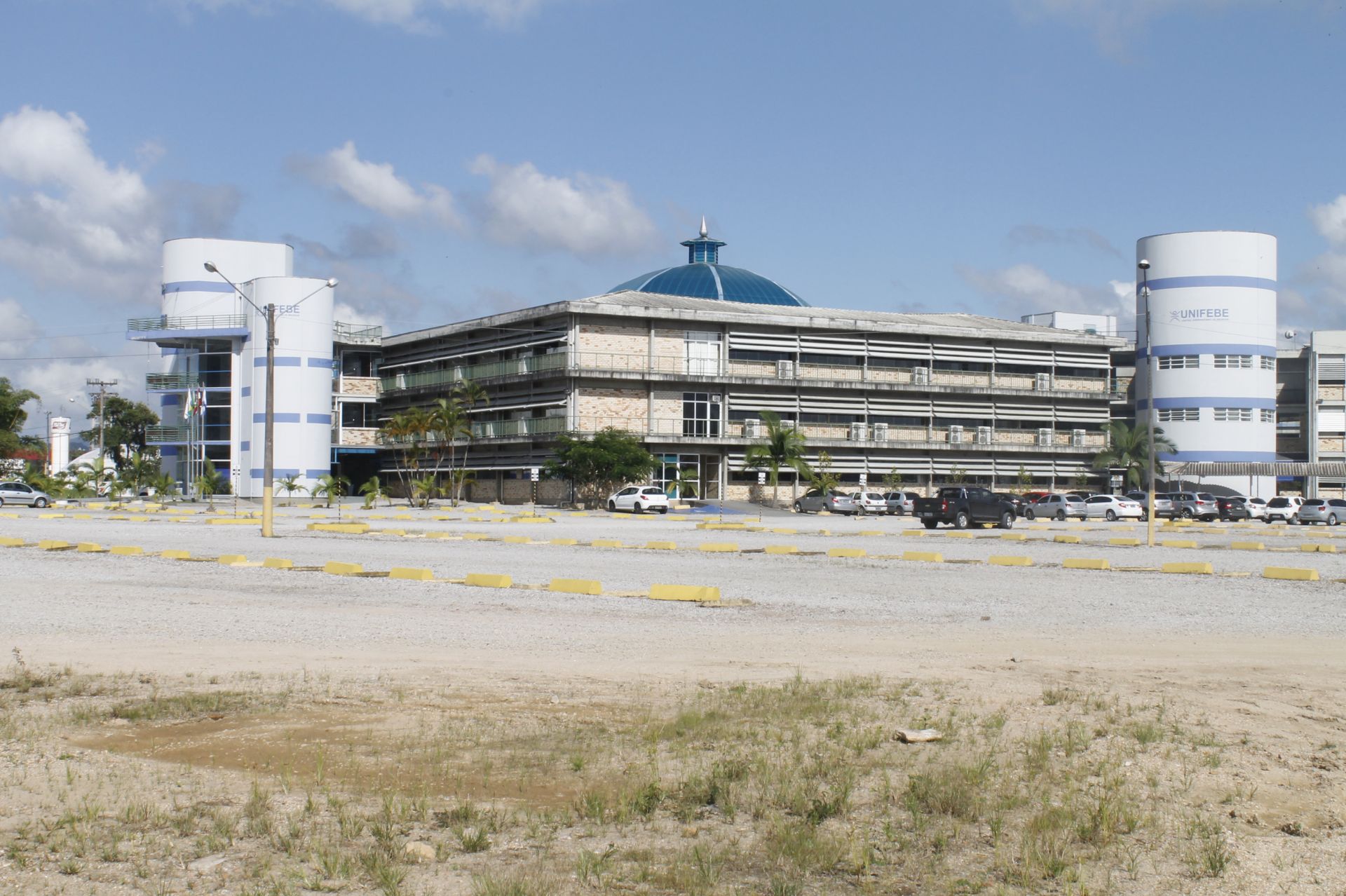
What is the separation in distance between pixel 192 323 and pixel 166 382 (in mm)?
5975

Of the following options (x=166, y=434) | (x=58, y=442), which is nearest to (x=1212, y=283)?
(x=166, y=434)

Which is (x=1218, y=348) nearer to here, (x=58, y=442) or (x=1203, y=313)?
(x=1203, y=313)

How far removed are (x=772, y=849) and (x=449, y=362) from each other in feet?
283

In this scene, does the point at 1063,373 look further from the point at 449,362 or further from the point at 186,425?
the point at 186,425

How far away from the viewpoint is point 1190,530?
49.6 meters

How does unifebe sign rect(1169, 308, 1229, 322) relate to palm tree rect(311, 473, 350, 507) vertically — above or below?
above

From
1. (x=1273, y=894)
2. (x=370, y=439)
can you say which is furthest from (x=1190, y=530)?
(x=370, y=439)

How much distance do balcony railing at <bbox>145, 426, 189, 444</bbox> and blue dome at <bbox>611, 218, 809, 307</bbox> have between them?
121ft

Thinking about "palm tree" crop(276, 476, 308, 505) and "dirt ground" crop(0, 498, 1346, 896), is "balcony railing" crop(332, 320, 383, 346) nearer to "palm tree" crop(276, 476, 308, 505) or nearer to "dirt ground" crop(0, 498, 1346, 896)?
"palm tree" crop(276, 476, 308, 505)

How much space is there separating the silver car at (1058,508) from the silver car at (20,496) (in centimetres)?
5518

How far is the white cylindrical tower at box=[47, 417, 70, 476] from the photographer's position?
483 ft

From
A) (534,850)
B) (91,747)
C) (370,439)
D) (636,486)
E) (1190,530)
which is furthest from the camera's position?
(370,439)

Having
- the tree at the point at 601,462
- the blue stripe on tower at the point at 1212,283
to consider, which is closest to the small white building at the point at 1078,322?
the blue stripe on tower at the point at 1212,283

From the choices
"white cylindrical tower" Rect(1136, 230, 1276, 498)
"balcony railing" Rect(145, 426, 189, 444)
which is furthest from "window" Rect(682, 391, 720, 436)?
"balcony railing" Rect(145, 426, 189, 444)
